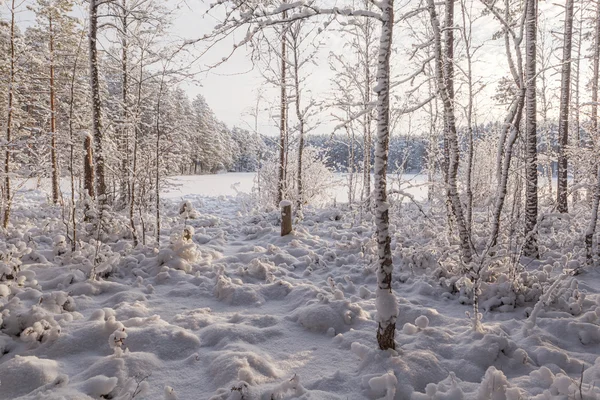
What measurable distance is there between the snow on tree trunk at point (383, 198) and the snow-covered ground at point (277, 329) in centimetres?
28

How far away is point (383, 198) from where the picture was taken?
3227 millimetres

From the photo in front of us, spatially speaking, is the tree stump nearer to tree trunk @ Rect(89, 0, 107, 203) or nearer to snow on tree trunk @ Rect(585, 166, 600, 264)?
tree trunk @ Rect(89, 0, 107, 203)

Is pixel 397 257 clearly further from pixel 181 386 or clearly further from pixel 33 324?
pixel 33 324

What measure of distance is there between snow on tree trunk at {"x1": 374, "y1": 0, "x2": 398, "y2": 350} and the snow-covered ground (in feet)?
0.93

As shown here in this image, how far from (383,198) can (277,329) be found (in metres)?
1.97

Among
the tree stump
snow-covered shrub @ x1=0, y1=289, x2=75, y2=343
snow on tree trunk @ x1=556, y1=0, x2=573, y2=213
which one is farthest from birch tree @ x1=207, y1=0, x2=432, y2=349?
snow on tree trunk @ x1=556, y1=0, x2=573, y2=213

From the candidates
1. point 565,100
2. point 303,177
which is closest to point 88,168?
point 303,177

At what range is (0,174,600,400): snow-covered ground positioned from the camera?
9.37 ft

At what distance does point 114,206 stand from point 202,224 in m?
3.33

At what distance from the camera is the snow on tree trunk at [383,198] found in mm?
3170

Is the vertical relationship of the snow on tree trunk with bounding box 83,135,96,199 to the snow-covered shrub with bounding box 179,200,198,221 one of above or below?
above

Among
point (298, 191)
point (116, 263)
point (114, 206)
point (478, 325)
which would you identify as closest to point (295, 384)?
point (478, 325)

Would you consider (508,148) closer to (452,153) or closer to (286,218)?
(452,153)

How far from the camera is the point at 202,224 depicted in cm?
1057
